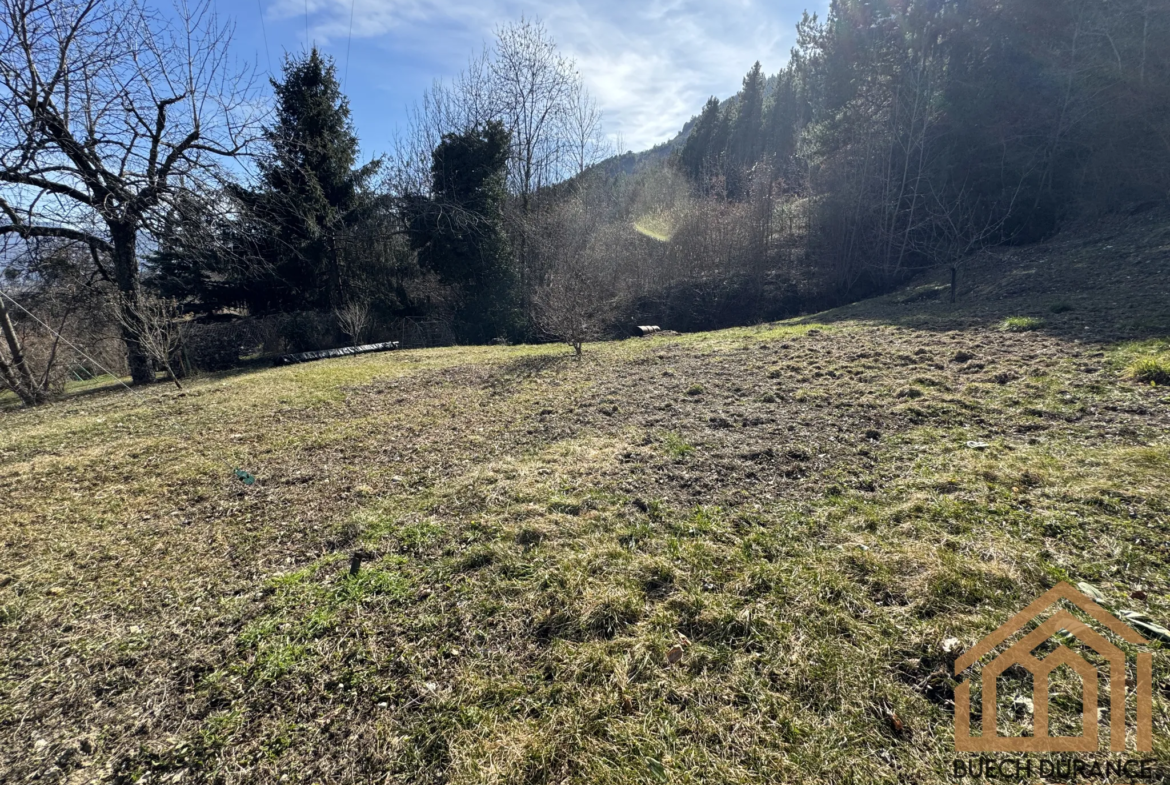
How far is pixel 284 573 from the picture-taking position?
2451 mm

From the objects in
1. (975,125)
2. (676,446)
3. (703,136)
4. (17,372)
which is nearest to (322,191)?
(17,372)

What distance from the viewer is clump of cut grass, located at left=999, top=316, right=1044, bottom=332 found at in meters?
6.52

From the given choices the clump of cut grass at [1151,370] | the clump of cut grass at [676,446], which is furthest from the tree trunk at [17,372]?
the clump of cut grass at [1151,370]

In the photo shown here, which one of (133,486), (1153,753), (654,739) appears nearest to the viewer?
(1153,753)

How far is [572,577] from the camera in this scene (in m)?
2.27

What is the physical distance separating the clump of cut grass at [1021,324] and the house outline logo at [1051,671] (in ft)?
22.1

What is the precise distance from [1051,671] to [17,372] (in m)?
14.3

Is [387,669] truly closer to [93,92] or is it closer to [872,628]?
[872,628]

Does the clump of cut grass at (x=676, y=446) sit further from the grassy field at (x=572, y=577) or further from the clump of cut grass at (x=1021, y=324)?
the clump of cut grass at (x=1021, y=324)

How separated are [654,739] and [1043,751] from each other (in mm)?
1171

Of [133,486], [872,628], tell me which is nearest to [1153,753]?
[872,628]

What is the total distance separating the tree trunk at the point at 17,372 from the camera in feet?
26.8

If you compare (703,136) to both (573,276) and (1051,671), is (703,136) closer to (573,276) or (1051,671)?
(573,276)

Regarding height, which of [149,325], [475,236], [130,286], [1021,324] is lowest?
[1021,324]
